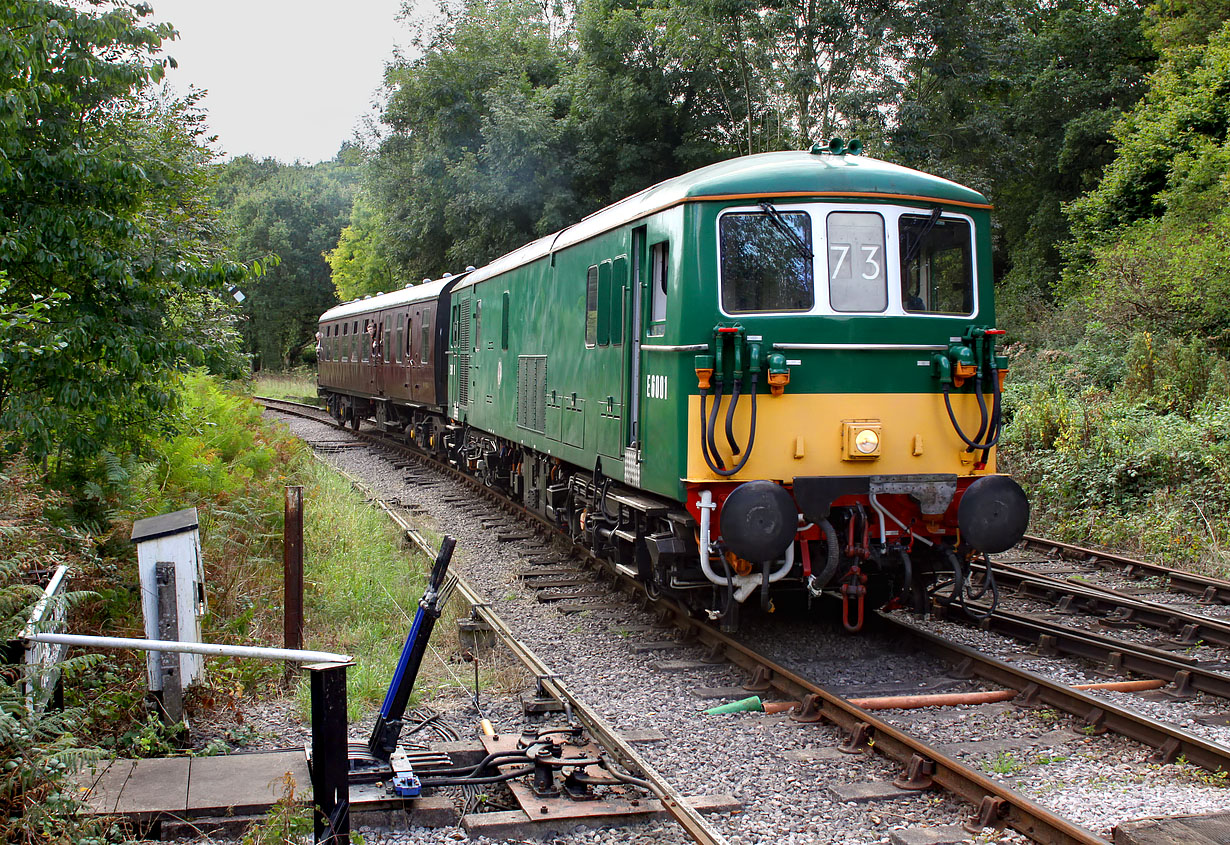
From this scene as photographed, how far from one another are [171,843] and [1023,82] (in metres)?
27.8

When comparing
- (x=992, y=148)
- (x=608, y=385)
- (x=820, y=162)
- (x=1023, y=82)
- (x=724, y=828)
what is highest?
(x=1023, y=82)

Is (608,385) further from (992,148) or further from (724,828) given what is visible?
(992,148)

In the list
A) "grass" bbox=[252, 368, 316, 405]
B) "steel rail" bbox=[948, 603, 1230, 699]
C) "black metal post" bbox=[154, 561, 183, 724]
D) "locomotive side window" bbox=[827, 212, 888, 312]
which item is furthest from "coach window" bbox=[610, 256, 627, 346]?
"grass" bbox=[252, 368, 316, 405]

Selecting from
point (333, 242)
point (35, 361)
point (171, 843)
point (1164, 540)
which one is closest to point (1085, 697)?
point (171, 843)

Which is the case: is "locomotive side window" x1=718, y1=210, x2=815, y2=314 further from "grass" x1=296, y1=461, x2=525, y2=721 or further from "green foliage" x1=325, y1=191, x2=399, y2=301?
"green foliage" x1=325, y1=191, x2=399, y2=301

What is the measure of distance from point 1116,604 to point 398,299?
16.6 m

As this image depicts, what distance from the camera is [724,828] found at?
15.7ft

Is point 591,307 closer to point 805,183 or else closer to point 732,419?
point 805,183

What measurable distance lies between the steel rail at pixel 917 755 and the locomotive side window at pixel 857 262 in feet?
8.27

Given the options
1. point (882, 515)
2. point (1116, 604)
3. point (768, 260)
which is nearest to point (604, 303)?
point (768, 260)

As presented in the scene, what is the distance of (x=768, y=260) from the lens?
7.09 metres

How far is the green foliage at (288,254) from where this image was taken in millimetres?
55281

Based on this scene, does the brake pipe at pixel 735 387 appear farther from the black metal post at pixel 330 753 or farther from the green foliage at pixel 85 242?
the green foliage at pixel 85 242

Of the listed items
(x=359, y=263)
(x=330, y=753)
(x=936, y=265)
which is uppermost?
(x=359, y=263)
